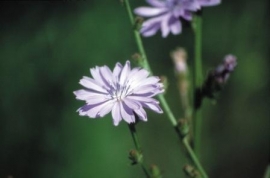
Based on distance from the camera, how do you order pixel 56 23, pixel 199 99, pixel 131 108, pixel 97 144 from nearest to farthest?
pixel 131 108, pixel 199 99, pixel 97 144, pixel 56 23

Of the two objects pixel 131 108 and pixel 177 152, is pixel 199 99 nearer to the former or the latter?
pixel 131 108

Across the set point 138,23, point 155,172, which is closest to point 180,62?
point 138,23

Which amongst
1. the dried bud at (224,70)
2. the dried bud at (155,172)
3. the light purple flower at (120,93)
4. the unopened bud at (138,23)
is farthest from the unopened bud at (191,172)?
the unopened bud at (138,23)

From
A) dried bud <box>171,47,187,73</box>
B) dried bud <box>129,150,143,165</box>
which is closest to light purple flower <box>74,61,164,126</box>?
dried bud <box>129,150,143,165</box>

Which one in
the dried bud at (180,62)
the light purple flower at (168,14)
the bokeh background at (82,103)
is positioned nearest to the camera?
the light purple flower at (168,14)

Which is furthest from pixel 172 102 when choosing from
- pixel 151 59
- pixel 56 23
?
pixel 56 23

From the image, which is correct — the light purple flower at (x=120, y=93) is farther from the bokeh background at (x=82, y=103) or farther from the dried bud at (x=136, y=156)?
the bokeh background at (x=82, y=103)
